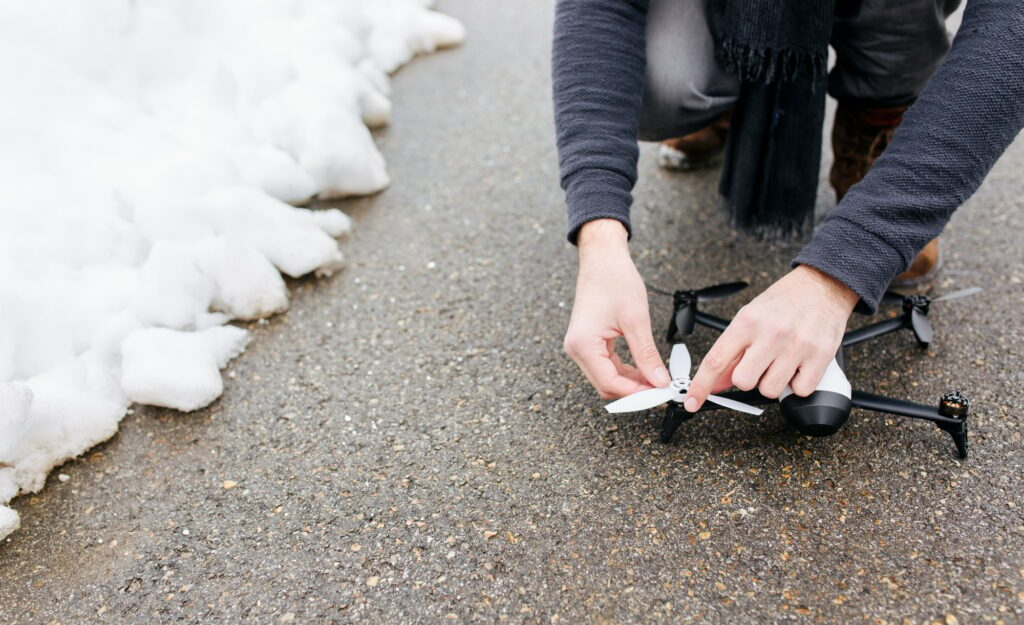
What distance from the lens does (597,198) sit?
123 centimetres

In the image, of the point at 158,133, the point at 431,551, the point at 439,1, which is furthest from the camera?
the point at 439,1

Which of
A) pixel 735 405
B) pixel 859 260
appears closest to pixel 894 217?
pixel 859 260

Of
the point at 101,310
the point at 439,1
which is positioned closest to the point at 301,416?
the point at 101,310

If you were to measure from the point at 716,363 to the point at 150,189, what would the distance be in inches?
48.8

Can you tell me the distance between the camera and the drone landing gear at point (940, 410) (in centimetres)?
113

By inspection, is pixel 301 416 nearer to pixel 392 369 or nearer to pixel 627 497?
pixel 392 369

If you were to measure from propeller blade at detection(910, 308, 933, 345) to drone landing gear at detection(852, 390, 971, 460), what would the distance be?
207 mm

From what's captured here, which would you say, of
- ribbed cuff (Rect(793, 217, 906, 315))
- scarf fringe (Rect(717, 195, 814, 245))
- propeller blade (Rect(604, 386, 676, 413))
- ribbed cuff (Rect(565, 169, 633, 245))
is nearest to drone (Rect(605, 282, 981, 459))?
propeller blade (Rect(604, 386, 676, 413))

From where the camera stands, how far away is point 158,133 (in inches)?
72.7

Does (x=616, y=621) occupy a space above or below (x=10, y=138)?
below

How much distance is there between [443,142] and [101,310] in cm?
100

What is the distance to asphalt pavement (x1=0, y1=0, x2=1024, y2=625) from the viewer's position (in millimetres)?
1062

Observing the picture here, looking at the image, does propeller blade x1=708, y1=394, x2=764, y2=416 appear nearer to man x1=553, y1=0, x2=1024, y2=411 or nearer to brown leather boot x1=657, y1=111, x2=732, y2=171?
man x1=553, y1=0, x2=1024, y2=411

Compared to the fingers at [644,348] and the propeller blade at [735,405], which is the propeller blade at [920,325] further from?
the fingers at [644,348]
